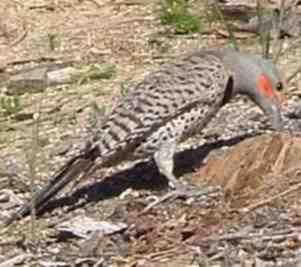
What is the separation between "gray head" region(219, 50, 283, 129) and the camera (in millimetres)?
7913

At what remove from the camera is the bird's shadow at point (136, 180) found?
23.9ft

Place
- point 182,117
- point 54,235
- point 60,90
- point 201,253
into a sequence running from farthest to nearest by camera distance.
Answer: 1. point 60,90
2. point 182,117
3. point 54,235
4. point 201,253

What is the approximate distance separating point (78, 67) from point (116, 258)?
3.55 meters

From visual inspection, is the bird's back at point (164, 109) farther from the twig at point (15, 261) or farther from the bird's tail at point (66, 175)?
the twig at point (15, 261)

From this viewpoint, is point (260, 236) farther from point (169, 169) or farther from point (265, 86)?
point (265, 86)

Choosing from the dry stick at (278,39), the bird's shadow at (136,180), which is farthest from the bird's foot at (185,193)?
the dry stick at (278,39)

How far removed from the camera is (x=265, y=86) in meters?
8.01

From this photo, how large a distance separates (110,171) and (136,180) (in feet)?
0.84

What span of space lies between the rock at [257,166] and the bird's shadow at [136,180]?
29cm

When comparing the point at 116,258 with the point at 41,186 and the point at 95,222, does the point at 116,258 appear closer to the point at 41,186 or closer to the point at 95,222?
the point at 95,222

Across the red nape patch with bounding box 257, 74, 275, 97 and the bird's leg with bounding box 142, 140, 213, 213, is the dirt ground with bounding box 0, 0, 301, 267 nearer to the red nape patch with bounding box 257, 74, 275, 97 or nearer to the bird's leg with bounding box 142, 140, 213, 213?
the bird's leg with bounding box 142, 140, 213, 213

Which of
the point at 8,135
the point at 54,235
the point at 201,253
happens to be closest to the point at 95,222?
the point at 54,235

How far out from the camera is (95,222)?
267 inches

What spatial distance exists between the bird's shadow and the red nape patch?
0.25m
